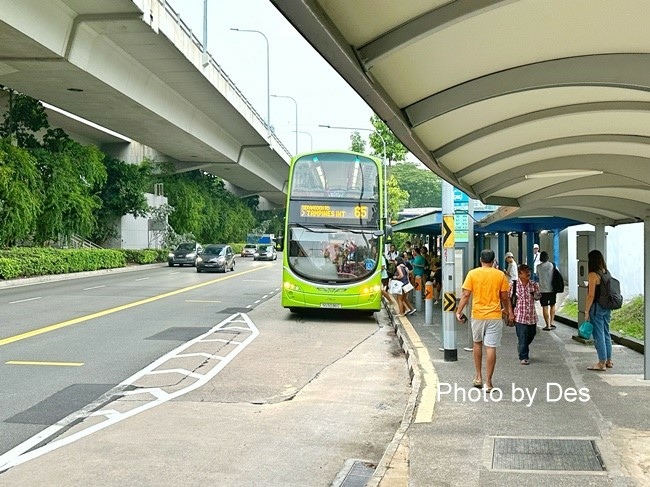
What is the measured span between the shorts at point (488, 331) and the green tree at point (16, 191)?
24879mm

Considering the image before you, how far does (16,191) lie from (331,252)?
17.1m

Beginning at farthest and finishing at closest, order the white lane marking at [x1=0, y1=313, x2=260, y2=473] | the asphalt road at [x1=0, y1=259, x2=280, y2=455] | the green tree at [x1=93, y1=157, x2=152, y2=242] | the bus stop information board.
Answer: the green tree at [x1=93, y1=157, x2=152, y2=242] < the bus stop information board < the asphalt road at [x1=0, y1=259, x2=280, y2=455] < the white lane marking at [x1=0, y1=313, x2=260, y2=473]

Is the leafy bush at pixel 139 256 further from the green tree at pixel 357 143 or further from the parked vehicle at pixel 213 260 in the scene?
the green tree at pixel 357 143

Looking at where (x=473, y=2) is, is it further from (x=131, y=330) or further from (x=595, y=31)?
(x=131, y=330)

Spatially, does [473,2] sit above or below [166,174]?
below

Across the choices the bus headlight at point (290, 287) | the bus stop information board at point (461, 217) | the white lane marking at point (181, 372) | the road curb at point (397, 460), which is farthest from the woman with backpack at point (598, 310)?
the bus headlight at point (290, 287)

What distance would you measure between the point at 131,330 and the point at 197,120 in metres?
25.4

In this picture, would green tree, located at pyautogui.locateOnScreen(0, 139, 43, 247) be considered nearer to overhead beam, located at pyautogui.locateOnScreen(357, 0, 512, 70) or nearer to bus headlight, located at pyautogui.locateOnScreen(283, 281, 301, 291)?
bus headlight, located at pyautogui.locateOnScreen(283, 281, 301, 291)

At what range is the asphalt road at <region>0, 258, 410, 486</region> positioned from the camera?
21.7ft

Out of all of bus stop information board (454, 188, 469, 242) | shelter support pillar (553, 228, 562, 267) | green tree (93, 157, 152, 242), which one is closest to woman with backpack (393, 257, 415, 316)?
bus stop information board (454, 188, 469, 242)

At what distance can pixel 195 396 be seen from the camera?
9477mm

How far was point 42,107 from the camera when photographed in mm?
35812

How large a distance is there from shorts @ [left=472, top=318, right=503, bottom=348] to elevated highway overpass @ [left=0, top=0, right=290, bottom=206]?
15324 mm

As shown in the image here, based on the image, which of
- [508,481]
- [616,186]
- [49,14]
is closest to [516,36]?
[508,481]
